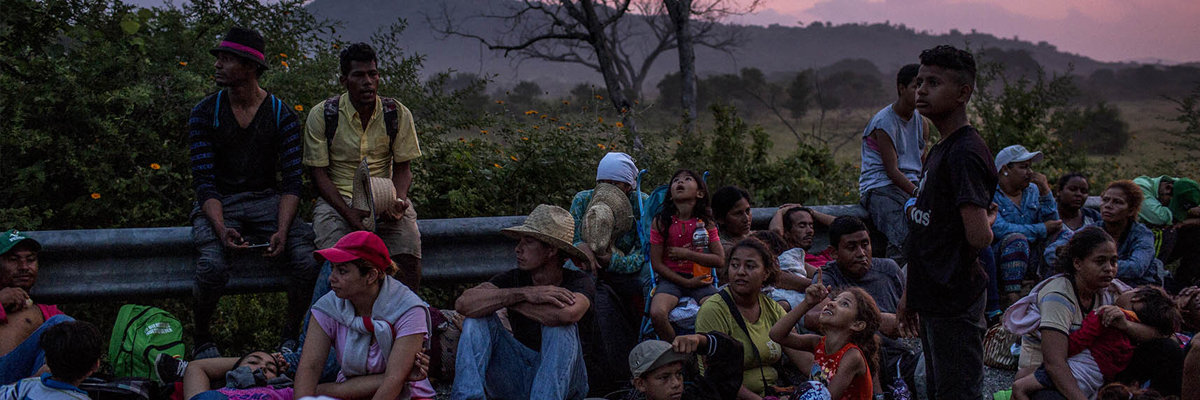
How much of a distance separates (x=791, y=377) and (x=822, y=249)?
1843mm

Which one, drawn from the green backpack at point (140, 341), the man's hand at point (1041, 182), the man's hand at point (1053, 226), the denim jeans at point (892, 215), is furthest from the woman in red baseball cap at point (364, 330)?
the man's hand at point (1041, 182)

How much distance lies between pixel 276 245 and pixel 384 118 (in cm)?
102

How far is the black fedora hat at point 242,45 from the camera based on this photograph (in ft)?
16.5

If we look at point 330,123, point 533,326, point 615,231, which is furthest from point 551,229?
point 330,123

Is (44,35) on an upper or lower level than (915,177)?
upper

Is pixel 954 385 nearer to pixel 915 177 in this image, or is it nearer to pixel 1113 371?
pixel 1113 371

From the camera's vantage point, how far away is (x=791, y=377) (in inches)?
207

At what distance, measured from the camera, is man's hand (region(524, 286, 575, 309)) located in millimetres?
4750

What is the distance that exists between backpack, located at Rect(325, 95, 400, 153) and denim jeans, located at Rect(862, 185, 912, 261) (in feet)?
12.1

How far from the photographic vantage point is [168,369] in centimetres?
463

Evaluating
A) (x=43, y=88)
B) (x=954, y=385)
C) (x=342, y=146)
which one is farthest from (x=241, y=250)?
(x=954, y=385)

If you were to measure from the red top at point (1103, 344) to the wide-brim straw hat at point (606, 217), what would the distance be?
8.90 feet

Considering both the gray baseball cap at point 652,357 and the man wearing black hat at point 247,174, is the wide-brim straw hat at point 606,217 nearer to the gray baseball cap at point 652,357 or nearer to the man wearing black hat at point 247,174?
the gray baseball cap at point 652,357

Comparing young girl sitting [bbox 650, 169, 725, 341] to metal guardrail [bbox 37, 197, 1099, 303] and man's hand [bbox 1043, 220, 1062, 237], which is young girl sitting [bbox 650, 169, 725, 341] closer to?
metal guardrail [bbox 37, 197, 1099, 303]
